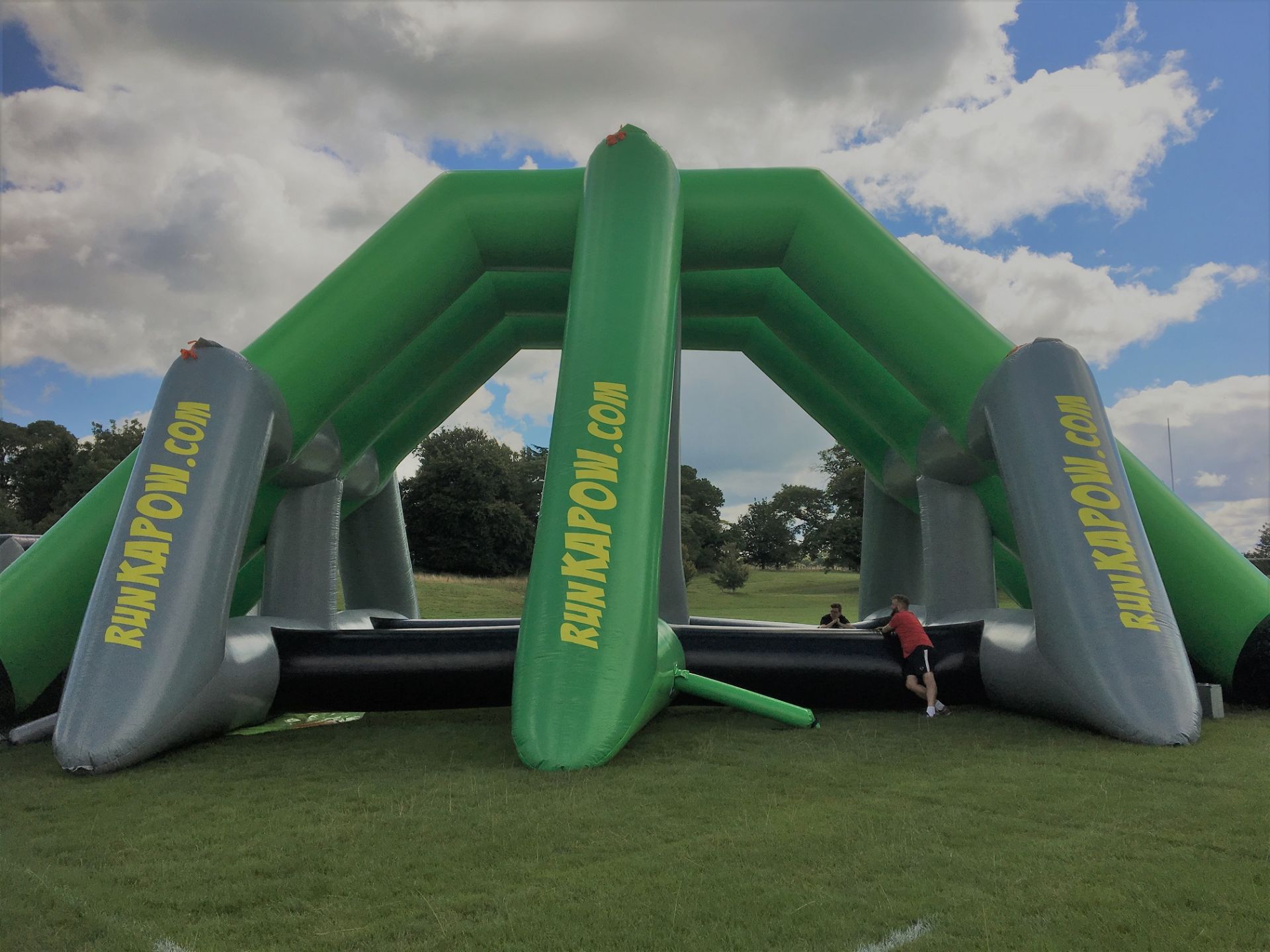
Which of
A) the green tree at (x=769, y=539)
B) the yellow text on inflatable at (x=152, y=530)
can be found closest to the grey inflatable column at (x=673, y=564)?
the yellow text on inflatable at (x=152, y=530)

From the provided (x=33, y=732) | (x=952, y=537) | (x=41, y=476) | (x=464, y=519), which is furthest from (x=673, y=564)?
(x=41, y=476)

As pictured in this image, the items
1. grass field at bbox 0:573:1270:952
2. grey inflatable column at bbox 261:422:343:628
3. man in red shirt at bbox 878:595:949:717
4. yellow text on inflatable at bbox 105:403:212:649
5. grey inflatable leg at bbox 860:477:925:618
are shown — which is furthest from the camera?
grey inflatable leg at bbox 860:477:925:618

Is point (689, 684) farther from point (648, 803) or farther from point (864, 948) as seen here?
point (864, 948)

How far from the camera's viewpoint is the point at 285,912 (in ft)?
8.75

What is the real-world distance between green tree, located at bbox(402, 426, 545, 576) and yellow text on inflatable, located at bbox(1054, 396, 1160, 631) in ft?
95.6

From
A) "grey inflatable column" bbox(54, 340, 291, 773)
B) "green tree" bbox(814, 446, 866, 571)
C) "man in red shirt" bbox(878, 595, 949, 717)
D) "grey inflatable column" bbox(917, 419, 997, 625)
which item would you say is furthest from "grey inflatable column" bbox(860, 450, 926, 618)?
"green tree" bbox(814, 446, 866, 571)

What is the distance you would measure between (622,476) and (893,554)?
5746 mm

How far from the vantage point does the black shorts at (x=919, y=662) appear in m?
6.22

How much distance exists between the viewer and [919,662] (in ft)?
20.5

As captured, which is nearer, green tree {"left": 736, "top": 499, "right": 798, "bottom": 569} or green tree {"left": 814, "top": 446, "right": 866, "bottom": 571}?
green tree {"left": 814, "top": 446, "right": 866, "bottom": 571}

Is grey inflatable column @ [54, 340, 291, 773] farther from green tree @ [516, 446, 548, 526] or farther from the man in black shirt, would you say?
green tree @ [516, 446, 548, 526]

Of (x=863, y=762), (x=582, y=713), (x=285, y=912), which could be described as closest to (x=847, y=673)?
(x=863, y=762)

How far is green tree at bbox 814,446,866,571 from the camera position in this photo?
34.4 m

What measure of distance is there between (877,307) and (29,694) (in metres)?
5.85
